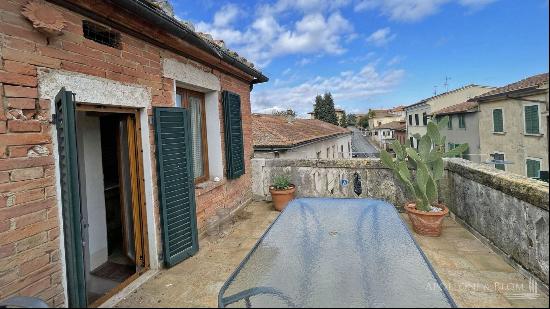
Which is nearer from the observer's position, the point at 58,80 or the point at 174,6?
the point at 58,80

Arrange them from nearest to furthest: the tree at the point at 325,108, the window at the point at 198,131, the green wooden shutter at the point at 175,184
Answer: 1. the green wooden shutter at the point at 175,184
2. the window at the point at 198,131
3. the tree at the point at 325,108

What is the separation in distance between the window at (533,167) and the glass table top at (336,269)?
51.5ft

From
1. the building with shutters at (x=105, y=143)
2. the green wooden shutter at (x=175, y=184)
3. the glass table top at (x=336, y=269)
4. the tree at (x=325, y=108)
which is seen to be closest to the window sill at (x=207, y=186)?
the building with shutters at (x=105, y=143)

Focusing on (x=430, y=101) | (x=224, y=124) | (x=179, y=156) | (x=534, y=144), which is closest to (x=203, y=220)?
(x=179, y=156)

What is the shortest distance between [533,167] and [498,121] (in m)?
3.58

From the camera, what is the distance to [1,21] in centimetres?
230

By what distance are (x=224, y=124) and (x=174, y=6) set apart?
7.02 feet

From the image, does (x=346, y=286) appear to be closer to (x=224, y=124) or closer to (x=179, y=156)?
(x=179, y=156)

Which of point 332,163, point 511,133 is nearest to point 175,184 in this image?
point 332,163

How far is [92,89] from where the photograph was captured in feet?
9.89

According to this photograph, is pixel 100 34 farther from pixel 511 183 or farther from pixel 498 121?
pixel 498 121

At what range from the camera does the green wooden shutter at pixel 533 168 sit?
1391 cm

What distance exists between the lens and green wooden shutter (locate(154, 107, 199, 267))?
382 cm

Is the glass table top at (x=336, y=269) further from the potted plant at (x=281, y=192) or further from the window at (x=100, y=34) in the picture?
the potted plant at (x=281, y=192)
